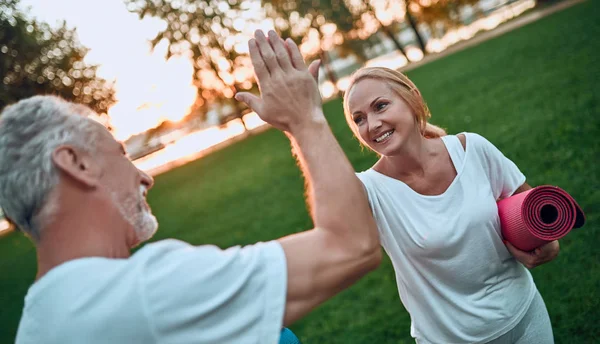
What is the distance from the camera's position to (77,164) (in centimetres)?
146

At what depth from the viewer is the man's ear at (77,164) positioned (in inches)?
56.1

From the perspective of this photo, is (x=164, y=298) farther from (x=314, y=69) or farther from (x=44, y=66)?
(x=44, y=66)

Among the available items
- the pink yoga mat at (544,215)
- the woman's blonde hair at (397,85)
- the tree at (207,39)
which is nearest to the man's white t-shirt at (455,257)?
the pink yoga mat at (544,215)

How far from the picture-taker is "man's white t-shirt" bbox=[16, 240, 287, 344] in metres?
1.28

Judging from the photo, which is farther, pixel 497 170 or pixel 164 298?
pixel 497 170

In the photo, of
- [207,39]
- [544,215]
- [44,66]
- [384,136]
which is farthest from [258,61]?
[207,39]

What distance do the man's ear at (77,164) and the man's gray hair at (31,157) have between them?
0.06ft

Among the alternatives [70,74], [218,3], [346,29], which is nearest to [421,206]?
[70,74]

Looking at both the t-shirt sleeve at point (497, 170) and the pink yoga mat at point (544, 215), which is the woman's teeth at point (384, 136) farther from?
the pink yoga mat at point (544, 215)

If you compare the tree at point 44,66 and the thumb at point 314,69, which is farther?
the tree at point 44,66

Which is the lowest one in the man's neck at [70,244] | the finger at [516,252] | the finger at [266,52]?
the finger at [516,252]

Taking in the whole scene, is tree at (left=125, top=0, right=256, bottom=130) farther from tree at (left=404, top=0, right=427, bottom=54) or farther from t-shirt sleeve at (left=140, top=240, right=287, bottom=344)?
t-shirt sleeve at (left=140, top=240, right=287, bottom=344)

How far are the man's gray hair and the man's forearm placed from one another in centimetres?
74

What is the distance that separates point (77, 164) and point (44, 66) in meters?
18.9
